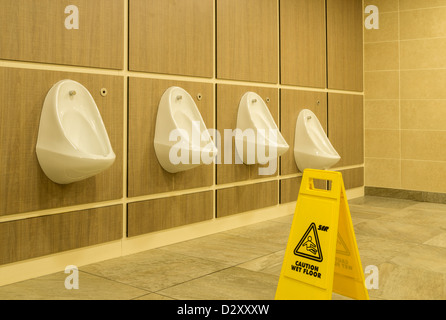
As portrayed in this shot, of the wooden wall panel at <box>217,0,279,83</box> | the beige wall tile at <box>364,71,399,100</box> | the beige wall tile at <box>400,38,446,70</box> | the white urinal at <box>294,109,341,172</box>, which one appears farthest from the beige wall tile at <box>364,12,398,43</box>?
the wooden wall panel at <box>217,0,279,83</box>

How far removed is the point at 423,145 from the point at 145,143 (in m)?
3.20

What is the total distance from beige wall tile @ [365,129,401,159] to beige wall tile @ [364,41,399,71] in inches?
27.0

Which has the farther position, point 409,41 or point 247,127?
point 409,41

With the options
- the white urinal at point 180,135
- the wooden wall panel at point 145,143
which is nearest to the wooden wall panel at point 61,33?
the wooden wall panel at point 145,143

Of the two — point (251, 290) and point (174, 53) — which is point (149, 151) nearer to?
point (174, 53)

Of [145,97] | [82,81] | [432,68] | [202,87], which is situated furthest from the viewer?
[432,68]

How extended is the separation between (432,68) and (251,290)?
358cm

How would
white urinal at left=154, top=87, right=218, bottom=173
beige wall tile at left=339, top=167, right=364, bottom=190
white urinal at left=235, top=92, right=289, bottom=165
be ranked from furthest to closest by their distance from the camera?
1. beige wall tile at left=339, top=167, right=364, bottom=190
2. white urinal at left=235, top=92, right=289, bottom=165
3. white urinal at left=154, top=87, right=218, bottom=173

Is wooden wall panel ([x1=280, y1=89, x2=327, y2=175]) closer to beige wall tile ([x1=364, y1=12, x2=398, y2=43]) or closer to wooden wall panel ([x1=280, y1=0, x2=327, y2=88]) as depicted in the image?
wooden wall panel ([x1=280, y1=0, x2=327, y2=88])

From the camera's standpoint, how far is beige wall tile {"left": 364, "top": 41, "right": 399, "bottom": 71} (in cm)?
520

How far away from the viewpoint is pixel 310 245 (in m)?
2.05

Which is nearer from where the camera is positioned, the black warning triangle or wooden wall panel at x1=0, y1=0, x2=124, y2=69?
the black warning triangle
